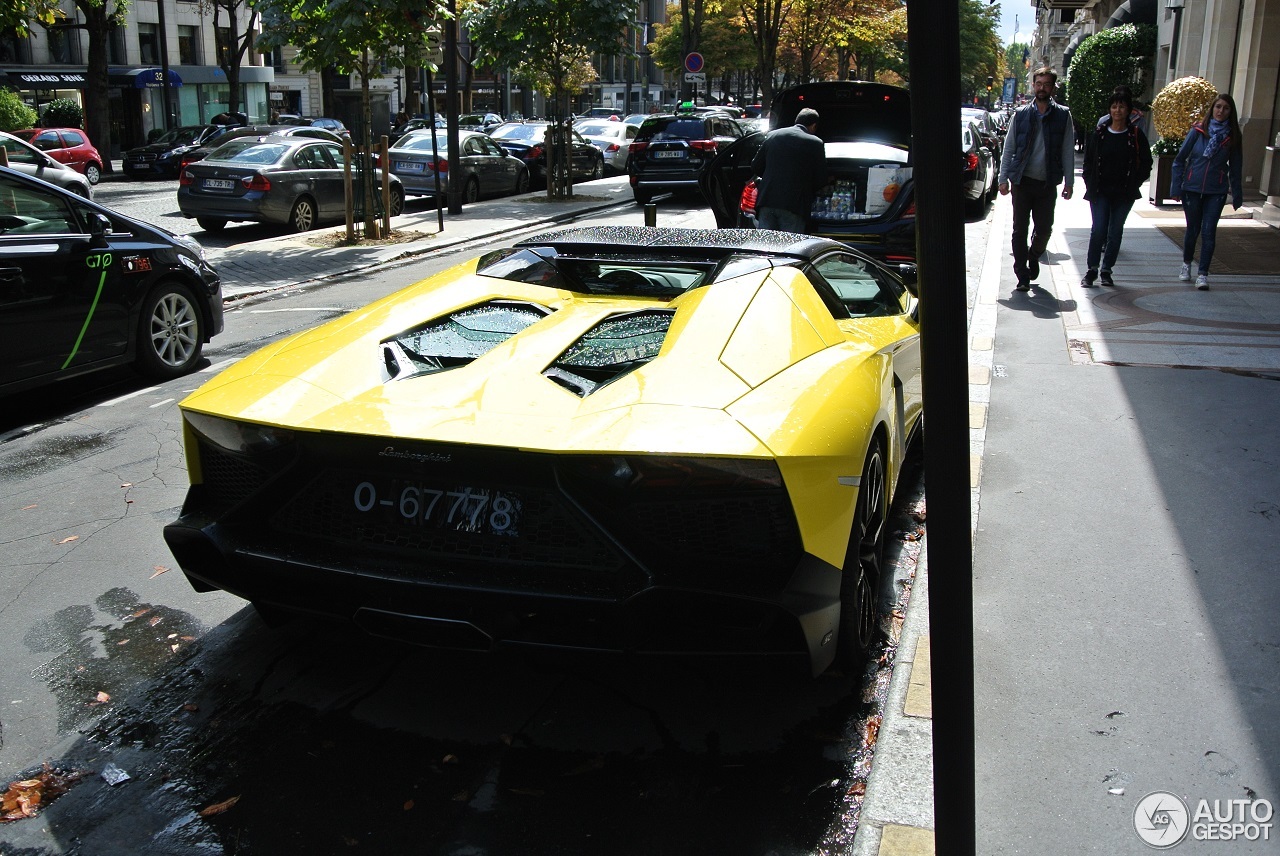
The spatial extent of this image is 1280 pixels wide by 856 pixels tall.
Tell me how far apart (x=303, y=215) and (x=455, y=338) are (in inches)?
598

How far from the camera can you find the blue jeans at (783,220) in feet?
32.6

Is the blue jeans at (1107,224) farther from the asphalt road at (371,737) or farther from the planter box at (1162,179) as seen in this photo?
the planter box at (1162,179)

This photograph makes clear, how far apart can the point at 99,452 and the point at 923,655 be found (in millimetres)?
4788

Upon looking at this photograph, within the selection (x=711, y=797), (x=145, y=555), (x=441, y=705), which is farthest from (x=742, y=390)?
Result: (x=145, y=555)

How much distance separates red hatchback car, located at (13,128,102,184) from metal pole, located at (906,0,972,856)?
1156 inches

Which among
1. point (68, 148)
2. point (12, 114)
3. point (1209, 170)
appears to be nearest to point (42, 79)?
point (12, 114)

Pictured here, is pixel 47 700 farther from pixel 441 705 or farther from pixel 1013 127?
pixel 1013 127

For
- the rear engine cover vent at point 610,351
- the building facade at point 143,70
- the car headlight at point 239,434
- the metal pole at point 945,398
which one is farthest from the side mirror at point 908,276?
the building facade at point 143,70

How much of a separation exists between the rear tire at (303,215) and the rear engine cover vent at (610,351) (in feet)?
49.2

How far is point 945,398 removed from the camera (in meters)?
1.99

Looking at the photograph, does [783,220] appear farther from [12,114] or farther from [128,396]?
[12,114]

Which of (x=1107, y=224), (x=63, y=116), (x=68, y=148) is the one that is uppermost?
(x=63, y=116)

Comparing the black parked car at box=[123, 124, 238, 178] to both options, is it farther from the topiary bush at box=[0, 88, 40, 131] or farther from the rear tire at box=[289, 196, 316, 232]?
the rear tire at box=[289, 196, 316, 232]

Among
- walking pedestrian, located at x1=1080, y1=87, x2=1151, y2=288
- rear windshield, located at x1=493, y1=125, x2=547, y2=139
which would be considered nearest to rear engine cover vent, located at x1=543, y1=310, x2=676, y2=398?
walking pedestrian, located at x1=1080, y1=87, x2=1151, y2=288
